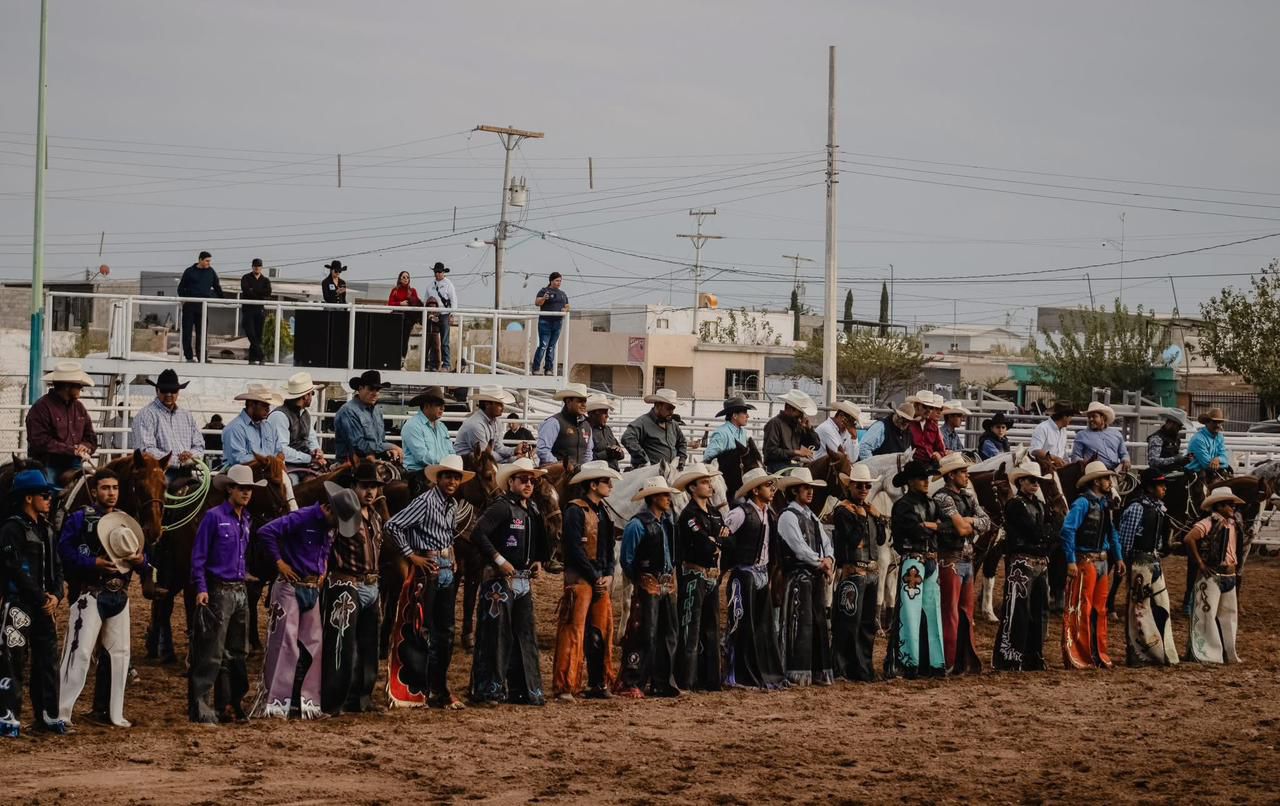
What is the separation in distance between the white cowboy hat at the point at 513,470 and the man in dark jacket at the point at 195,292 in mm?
9658

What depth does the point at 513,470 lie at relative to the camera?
11.7 meters

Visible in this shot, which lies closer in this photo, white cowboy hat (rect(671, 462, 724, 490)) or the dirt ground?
the dirt ground

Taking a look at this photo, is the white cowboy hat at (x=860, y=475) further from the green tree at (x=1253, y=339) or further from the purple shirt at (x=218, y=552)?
the green tree at (x=1253, y=339)

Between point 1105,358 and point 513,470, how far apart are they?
145ft

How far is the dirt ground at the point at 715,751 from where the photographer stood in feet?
29.2

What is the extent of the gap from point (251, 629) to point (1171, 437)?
10.3 meters

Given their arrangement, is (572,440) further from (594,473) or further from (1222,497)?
(1222,497)

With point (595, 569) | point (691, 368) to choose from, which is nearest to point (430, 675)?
point (595, 569)

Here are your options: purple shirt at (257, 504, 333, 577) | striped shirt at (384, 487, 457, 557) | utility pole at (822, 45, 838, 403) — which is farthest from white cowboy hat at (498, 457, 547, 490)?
utility pole at (822, 45, 838, 403)

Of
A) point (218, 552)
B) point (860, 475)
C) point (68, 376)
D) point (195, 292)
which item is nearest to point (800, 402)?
point (860, 475)

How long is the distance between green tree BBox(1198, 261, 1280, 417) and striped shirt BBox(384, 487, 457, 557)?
34.6m

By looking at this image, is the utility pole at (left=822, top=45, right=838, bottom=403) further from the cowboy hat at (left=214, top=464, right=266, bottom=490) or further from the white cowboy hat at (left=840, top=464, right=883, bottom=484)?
the cowboy hat at (left=214, top=464, right=266, bottom=490)

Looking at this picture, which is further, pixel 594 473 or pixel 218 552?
pixel 594 473

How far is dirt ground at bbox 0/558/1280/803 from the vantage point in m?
8.91
